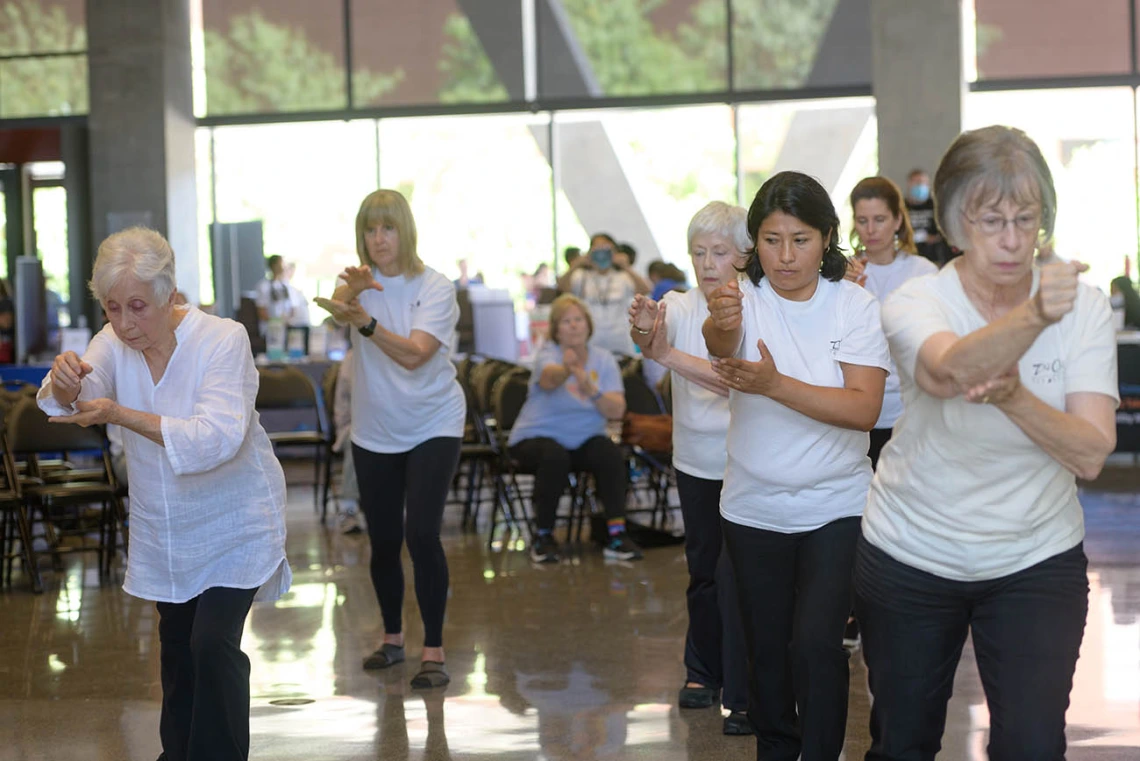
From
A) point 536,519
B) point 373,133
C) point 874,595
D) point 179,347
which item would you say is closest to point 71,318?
point 373,133

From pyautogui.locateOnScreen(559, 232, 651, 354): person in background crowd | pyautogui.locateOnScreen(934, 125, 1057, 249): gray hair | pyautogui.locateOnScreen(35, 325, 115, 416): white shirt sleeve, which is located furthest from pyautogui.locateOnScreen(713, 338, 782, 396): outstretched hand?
pyautogui.locateOnScreen(559, 232, 651, 354): person in background crowd

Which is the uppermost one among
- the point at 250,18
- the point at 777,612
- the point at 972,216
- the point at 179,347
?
the point at 250,18

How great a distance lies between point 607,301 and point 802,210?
26.3 ft

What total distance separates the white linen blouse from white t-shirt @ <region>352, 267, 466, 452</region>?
5.33 ft

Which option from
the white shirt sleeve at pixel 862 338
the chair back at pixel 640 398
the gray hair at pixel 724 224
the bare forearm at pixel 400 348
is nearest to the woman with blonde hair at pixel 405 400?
the bare forearm at pixel 400 348

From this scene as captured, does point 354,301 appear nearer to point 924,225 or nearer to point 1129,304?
point 924,225

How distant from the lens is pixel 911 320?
8.38 ft

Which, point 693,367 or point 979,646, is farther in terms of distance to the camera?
point 693,367

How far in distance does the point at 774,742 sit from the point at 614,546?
168 inches

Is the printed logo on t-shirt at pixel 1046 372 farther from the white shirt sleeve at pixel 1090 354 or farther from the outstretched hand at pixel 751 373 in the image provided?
the outstretched hand at pixel 751 373

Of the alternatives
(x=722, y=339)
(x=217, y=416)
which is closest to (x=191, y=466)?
(x=217, y=416)

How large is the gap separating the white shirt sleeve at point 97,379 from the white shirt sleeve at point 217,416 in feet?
0.74

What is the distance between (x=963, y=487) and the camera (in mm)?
2549

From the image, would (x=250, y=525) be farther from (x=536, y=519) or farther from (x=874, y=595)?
(x=536, y=519)
